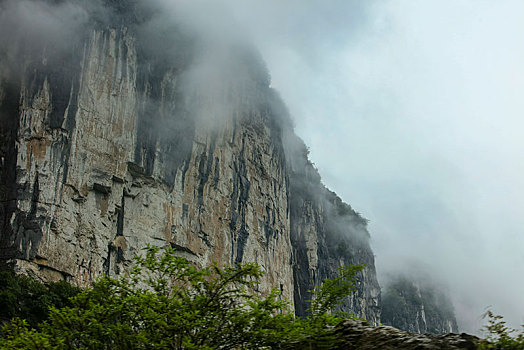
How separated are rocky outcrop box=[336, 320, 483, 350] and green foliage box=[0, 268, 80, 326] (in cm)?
2276

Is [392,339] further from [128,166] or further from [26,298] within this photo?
[128,166]

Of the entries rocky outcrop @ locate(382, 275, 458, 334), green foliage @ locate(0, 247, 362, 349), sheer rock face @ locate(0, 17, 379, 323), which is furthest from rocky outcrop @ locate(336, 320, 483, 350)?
rocky outcrop @ locate(382, 275, 458, 334)

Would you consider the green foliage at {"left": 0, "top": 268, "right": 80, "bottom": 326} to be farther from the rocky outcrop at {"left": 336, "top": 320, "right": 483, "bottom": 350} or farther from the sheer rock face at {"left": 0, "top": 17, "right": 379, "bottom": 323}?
the rocky outcrop at {"left": 336, "top": 320, "right": 483, "bottom": 350}

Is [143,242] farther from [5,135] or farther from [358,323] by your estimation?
[358,323]

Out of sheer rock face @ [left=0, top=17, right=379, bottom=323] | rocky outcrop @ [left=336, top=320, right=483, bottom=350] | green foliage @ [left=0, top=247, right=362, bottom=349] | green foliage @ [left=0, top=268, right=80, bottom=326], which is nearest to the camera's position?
rocky outcrop @ [left=336, top=320, right=483, bottom=350]

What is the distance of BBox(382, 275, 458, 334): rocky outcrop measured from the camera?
9400cm

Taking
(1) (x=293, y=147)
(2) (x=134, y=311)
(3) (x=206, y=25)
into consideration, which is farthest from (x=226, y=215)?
(2) (x=134, y=311)

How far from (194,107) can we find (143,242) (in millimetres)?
14129

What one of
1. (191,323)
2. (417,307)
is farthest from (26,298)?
(417,307)

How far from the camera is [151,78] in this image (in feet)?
150

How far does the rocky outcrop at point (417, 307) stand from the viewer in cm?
9400

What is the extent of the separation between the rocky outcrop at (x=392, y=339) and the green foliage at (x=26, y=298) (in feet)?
74.7

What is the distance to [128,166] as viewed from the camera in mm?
41031

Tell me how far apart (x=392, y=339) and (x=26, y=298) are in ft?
83.6
